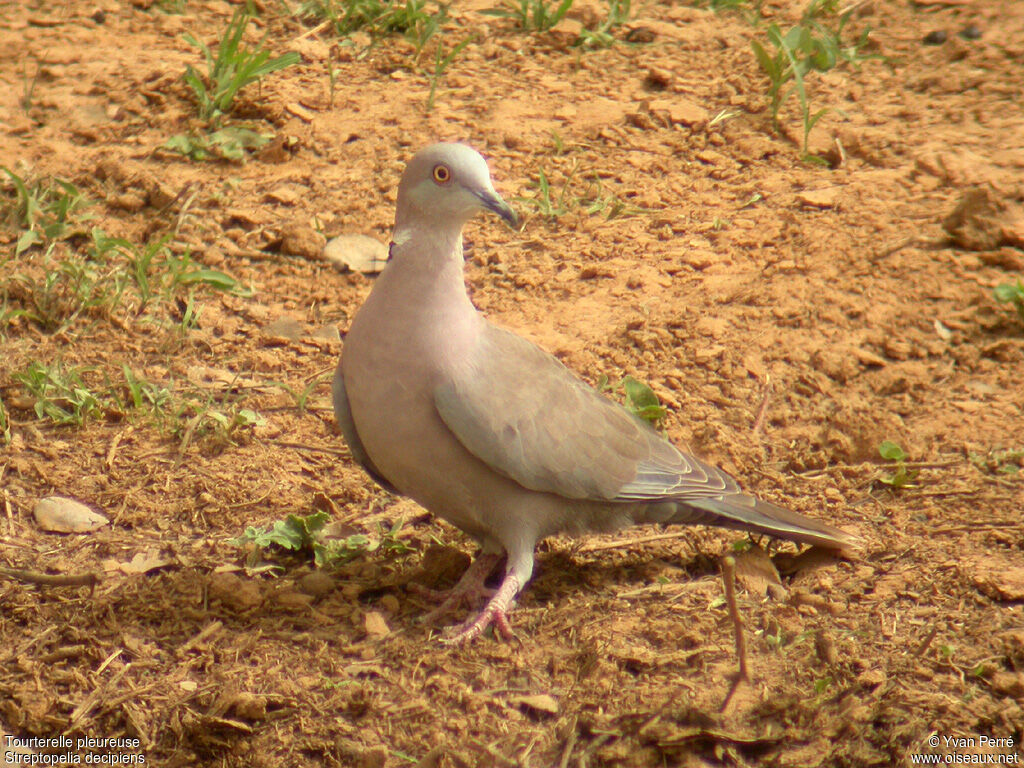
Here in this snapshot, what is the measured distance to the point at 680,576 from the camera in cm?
364

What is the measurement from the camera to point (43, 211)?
4844mm

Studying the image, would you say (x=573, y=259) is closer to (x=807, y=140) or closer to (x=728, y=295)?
(x=728, y=295)

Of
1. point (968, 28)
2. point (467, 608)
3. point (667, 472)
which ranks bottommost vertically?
point (467, 608)

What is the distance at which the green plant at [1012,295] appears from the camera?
4.44 meters

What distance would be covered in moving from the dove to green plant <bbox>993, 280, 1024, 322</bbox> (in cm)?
143

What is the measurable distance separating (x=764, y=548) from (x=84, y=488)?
7.13 feet

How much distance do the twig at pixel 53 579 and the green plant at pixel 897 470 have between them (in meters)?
2.50

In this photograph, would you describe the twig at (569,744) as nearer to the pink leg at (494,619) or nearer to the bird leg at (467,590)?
the pink leg at (494,619)

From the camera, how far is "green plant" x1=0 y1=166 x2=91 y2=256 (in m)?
4.77

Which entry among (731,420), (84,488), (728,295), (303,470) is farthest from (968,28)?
(84,488)

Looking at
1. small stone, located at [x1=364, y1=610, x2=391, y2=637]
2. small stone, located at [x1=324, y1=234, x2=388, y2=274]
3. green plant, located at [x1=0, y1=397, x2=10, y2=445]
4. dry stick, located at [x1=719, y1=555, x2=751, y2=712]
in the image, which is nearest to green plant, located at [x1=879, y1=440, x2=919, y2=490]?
dry stick, located at [x1=719, y1=555, x2=751, y2=712]

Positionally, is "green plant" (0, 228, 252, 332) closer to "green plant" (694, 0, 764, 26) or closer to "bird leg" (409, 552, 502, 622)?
"bird leg" (409, 552, 502, 622)

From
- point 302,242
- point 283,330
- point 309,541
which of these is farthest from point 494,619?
point 302,242

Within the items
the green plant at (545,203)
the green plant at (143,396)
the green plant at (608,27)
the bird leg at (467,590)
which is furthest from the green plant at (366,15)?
the bird leg at (467,590)
